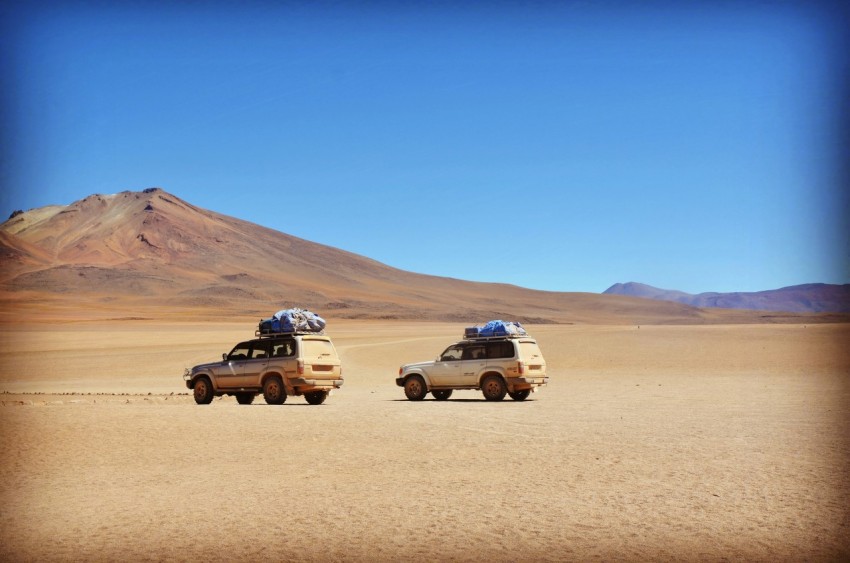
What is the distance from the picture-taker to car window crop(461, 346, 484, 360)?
25312 mm

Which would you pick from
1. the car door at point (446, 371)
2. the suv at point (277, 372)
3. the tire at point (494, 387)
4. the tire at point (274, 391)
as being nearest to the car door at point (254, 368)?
the suv at point (277, 372)

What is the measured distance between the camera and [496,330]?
988 inches

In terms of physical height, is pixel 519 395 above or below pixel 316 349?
below

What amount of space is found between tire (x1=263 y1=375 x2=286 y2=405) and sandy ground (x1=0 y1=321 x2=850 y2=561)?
839 millimetres

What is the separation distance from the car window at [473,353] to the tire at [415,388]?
140 cm

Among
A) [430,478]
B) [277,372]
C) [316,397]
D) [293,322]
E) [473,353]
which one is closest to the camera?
[430,478]

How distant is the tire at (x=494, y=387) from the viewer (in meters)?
24.6

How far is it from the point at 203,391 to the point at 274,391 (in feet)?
7.37

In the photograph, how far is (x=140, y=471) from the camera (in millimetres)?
12477

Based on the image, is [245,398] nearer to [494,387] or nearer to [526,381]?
[494,387]

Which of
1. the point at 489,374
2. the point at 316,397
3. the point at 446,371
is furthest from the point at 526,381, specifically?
the point at 316,397

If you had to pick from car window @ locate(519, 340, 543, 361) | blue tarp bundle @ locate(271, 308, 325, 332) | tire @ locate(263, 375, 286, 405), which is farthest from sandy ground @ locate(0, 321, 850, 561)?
blue tarp bundle @ locate(271, 308, 325, 332)

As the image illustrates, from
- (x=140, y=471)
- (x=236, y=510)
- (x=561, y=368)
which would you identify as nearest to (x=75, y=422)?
(x=140, y=471)

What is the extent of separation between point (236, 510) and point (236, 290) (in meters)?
185
